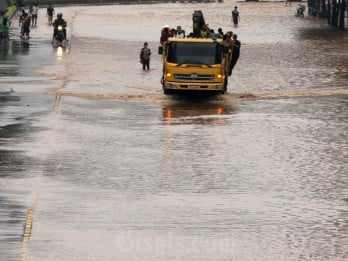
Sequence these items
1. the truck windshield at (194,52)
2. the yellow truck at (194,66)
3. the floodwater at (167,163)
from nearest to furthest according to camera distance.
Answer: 1. the floodwater at (167,163)
2. the yellow truck at (194,66)
3. the truck windshield at (194,52)

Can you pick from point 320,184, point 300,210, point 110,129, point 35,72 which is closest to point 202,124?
point 110,129

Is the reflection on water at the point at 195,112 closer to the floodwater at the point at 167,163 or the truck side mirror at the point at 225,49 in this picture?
the floodwater at the point at 167,163

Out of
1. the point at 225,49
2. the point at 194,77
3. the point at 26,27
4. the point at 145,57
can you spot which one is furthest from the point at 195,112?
the point at 26,27

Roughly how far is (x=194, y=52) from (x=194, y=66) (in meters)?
0.81

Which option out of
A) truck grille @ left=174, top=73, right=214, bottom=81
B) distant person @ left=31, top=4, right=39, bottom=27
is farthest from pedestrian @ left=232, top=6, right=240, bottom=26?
truck grille @ left=174, top=73, right=214, bottom=81

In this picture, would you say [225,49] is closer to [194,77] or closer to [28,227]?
[194,77]

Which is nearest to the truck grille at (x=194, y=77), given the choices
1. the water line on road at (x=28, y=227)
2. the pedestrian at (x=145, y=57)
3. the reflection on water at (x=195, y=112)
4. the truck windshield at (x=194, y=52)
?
the truck windshield at (x=194, y=52)

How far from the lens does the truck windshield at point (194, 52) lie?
1821 inches

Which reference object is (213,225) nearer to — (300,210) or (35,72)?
(300,210)

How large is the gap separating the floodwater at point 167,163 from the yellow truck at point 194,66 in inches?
23.9

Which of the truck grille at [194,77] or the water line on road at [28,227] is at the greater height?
the water line on road at [28,227]

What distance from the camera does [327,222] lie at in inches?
977

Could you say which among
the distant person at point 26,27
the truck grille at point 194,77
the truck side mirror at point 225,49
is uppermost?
the truck side mirror at point 225,49

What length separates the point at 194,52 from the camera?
46.4m
